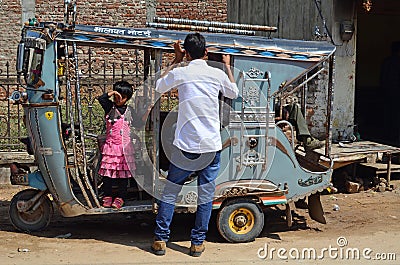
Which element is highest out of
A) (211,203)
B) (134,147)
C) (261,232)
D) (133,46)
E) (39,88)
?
(133,46)

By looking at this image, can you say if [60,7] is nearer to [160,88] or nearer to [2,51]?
[2,51]

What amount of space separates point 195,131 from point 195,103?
0.27 meters

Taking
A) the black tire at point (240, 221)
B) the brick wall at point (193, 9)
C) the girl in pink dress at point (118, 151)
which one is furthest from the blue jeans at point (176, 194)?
the brick wall at point (193, 9)

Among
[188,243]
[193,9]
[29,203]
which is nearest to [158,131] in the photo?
[188,243]

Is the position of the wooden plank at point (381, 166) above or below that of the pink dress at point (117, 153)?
below

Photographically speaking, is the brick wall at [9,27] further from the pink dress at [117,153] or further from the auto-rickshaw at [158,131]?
the pink dress at [117,153]

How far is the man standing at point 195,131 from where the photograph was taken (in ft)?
18.9

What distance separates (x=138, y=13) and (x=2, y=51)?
3332 mm

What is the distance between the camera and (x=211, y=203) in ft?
19.7

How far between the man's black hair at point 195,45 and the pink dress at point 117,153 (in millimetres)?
1150

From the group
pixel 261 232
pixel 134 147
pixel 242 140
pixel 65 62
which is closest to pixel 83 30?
pixel 65 62

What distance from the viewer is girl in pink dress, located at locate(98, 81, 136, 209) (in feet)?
20.7

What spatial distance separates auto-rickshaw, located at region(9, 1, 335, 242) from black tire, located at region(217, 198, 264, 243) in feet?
0.04

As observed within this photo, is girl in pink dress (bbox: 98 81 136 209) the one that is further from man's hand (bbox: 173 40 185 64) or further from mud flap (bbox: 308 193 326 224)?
mud flap (bbox: 308 193 326 224)
